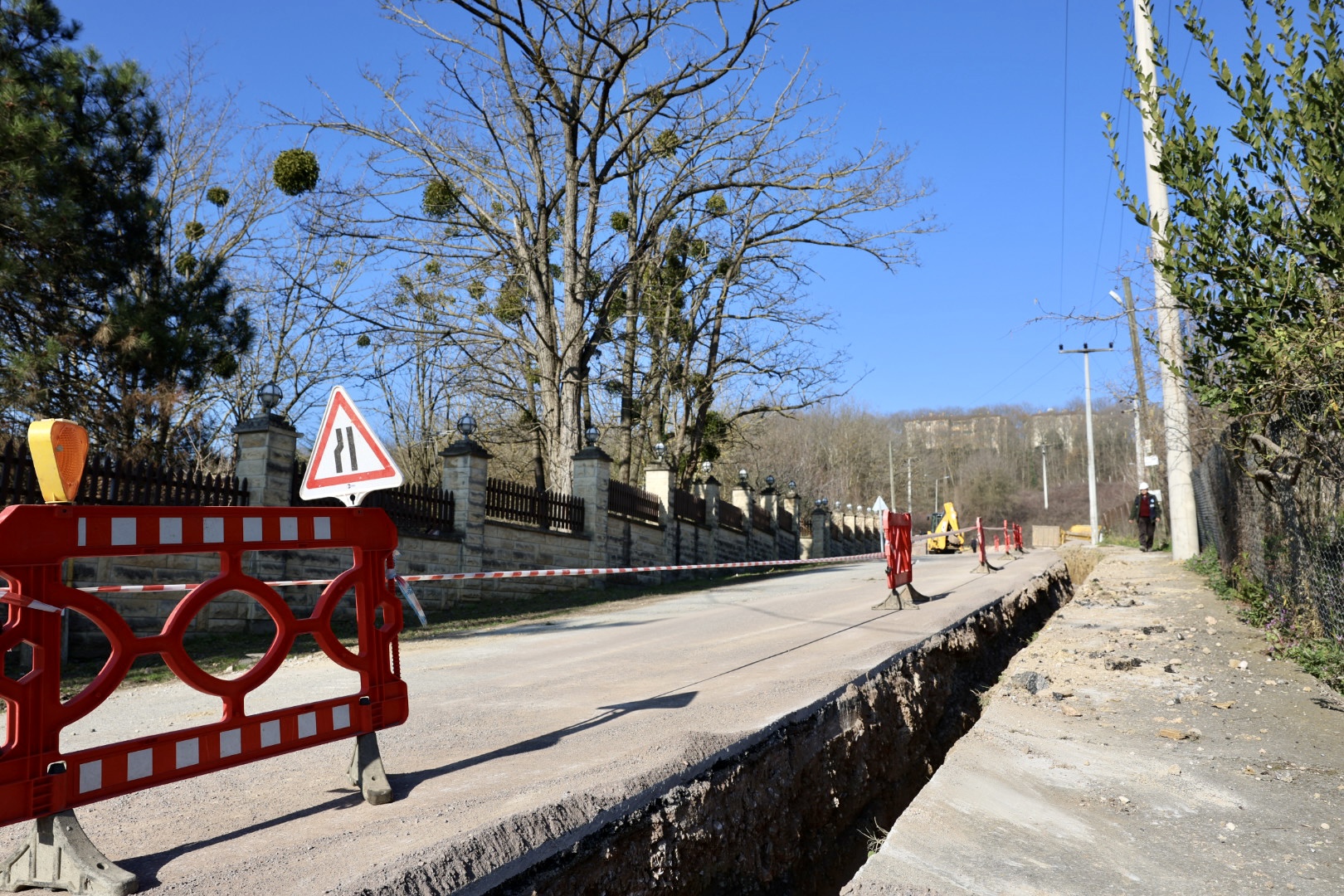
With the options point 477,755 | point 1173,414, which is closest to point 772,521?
point 1173,414

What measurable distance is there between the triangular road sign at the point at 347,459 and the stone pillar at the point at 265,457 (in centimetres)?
710

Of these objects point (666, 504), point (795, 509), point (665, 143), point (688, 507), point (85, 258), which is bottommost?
point (795, 509)

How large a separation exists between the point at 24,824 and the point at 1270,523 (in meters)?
9.63

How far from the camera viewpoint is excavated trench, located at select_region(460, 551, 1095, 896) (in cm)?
318

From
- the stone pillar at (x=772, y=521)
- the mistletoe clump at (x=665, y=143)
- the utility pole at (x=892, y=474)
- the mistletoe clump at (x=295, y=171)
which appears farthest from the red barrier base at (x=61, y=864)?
the utility pole at (x=892, y=474)

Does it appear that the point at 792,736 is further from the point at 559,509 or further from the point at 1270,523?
the point at 559,509

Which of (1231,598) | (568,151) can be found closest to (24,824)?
(1231,598)

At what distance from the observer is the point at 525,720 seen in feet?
16.5

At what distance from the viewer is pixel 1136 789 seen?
4309 mm

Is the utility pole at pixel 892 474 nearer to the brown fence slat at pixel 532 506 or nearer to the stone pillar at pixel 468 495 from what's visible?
the brown fence slat at pixel 532 506

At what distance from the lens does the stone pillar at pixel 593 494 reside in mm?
18031

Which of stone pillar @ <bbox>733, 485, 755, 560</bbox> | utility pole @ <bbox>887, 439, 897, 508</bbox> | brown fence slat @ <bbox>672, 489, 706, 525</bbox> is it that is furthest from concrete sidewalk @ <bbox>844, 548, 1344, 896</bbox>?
utility pole @ <bbox>887, 439, 897, 508</bbox>

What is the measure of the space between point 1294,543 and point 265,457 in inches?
425

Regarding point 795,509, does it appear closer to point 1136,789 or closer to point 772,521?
point 772,521
